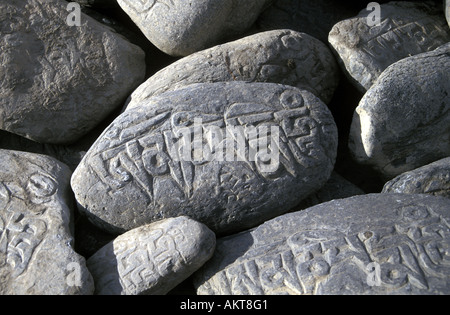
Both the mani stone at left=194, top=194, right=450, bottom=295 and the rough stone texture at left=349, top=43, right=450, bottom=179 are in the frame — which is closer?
the mani stone at left=194, top=194, right=450, bottom=295

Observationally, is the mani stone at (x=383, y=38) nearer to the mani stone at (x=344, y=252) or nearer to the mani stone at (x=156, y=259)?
the mani stone at (x=344, y=252)

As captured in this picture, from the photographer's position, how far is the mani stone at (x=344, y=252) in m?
2.01

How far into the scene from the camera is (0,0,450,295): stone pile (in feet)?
6.91

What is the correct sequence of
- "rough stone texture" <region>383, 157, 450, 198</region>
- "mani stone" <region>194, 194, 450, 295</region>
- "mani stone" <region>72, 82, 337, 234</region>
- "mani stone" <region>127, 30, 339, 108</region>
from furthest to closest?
"mani stone" <region>127, 30, 339, 108</region>
"rough stone texture" <region>383, 157, 450, 198</region>
"mani stone" <region>72, 82, 337, 234</region>
"mani stone" <region>194, 194, 450, 295</region>

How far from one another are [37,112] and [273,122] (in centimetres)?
115

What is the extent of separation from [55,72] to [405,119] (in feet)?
5.40

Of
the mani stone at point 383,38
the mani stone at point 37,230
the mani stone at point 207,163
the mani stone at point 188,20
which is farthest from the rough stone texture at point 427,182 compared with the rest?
the mani stone at point 37,230

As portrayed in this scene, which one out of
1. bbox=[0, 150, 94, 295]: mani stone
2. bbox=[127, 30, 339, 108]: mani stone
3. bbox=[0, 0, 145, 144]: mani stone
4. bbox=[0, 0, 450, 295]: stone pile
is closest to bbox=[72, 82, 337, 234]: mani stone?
bbox=[0, 0, 450, 295]: stone pile

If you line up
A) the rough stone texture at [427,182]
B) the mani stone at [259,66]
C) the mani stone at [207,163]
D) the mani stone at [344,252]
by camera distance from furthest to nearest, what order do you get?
the mani stone at [259,66], the rough stone texture at [427,182], the mani stone at [207,163], the mani stone at [344,252]

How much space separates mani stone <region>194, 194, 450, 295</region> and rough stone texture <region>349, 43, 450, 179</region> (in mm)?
316

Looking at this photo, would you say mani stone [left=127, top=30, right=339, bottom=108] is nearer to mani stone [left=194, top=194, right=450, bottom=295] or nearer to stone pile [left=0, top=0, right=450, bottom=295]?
stone pile [left=0, top=0, right=450, bottom=295]

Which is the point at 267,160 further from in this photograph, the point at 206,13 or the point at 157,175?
the point at 206,13

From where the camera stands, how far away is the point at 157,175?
7.55 ft

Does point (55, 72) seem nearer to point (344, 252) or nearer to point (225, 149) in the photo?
point (225, 149)
